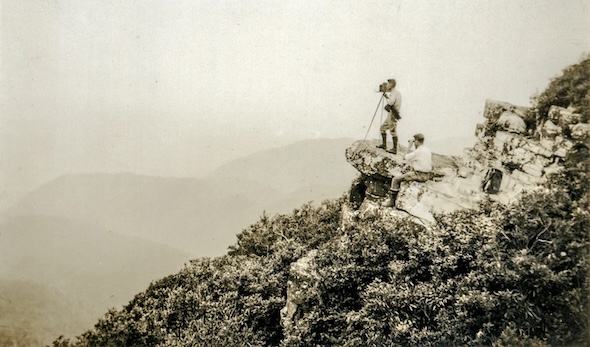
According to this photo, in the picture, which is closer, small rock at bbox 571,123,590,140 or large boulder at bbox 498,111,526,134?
small rock at bbox 571,123,590,140

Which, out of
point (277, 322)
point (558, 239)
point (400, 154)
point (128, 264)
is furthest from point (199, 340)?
point (128, 264)

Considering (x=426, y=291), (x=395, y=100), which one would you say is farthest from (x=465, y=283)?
(x=395, y=100)

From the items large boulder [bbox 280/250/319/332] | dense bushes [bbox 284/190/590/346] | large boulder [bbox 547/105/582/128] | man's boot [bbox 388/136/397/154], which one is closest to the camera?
dense bushes [bbox 284/190/590/346]

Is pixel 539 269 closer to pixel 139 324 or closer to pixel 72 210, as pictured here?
pixel 139 324

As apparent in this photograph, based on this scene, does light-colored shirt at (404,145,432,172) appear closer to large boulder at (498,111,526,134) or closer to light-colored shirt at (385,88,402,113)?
light-colored shirt at (385,88,402,113)

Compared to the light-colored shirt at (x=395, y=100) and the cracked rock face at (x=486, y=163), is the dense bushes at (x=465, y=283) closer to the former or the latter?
the cracked rock face at (x=486, y=163)

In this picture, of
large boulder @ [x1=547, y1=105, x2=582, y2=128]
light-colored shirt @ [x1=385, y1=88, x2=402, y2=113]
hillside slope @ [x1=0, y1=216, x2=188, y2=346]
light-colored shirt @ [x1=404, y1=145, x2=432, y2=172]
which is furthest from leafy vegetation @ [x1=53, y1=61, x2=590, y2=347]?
hillside slope @ [x1=0, y1=216, x2=188, y2=346]

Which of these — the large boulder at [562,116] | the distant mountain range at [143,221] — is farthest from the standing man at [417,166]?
the distant mountain range at [143,221]
